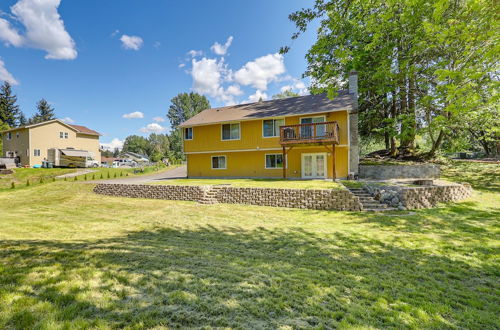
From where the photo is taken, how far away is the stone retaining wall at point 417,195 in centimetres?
980

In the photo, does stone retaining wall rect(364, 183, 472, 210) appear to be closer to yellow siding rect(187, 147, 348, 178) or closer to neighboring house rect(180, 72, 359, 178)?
neighboring house rect(180, 72, 359, 178)

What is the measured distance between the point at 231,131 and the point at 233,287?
17.0m

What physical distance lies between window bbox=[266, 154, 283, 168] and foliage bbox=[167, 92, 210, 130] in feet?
134

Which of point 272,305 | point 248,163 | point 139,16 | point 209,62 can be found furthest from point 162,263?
point 209,62

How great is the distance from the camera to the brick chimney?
1641 cm

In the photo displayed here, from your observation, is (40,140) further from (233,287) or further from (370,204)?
(370,204)

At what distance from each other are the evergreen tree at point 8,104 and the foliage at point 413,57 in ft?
207

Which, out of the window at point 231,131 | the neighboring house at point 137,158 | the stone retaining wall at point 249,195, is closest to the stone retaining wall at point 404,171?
the stone retaining wall at point 249,195

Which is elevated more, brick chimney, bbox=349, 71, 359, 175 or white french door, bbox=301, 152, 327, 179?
brick chimney, bbox=349, 71, 359, 175

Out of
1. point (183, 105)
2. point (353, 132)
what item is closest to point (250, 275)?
point (353, 132)

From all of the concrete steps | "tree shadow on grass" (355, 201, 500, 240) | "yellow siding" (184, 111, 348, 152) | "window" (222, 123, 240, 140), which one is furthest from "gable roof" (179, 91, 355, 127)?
"tree shadow on grass" (355, 201, 500, 240)

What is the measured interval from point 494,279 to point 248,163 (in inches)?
626

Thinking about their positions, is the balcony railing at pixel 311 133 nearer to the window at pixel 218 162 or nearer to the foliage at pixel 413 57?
the foliage at pixel 413 57

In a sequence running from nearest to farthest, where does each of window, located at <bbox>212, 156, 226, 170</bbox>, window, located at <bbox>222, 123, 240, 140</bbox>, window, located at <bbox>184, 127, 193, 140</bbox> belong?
window, located at <bbox>222, 123, 240, 140</bbox> → window, located at <bbox>212, 156, 226, 170</bbox> → window, located at <bbox>184, 127, 193, 140</bbox>
